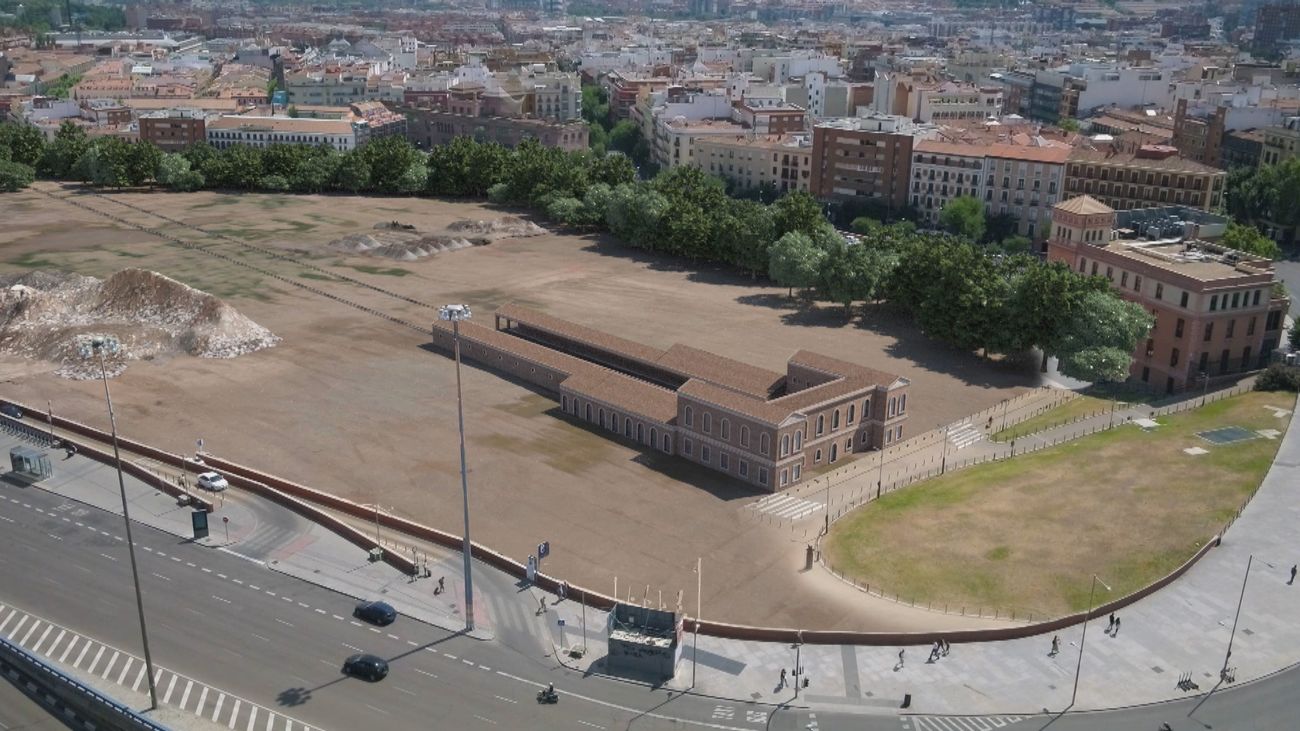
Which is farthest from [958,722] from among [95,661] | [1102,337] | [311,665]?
[1102,337]

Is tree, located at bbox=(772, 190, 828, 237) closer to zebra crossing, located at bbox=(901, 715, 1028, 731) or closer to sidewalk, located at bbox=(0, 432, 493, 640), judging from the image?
sidewalk, located at bbox=(0, 432, 493, 640)

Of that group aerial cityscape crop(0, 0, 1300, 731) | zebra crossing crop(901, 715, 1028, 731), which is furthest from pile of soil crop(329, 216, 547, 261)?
zebra crossing crop(901, 715, 1028, 731)

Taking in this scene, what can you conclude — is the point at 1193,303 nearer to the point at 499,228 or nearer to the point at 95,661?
the point at 95,661

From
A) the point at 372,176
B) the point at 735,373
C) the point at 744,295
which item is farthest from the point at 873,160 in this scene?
the point at 735,373

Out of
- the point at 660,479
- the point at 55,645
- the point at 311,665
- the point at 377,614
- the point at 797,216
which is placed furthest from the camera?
the point at 797,216

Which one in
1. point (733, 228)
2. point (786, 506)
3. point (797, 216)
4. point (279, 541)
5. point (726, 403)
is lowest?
point (786, 506)

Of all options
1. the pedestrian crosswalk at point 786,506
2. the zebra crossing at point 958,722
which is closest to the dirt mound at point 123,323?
the pedestrian crosswalk at point 786,506
